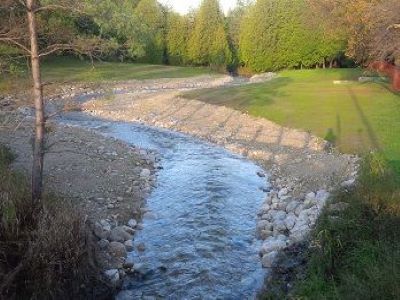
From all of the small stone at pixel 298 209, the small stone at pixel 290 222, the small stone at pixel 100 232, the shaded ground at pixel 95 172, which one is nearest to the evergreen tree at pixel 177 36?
the shaded ground at pixel 95 172

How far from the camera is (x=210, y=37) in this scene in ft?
199

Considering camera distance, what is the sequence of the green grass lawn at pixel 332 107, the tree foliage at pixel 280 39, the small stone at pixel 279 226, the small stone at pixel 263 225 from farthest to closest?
the tree foliage at pixel 280 39
the green grass lawn at pixel 332 107
the small stone at pixel 263 225
the small stone at pixel 279 226

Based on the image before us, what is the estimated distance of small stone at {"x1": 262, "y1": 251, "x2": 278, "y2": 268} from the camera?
32.5 feet

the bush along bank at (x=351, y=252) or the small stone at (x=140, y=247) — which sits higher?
the bush along bank at (x=351, y=252)

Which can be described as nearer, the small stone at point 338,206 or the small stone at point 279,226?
the small stone at point 338,206

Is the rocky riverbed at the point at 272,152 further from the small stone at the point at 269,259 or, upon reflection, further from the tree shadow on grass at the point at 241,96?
the tree shadow on grass at the point at 241,96

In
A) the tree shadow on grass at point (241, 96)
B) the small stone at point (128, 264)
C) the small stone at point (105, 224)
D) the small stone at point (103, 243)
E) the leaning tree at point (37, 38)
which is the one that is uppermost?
the leaning tree at point (37, 38)

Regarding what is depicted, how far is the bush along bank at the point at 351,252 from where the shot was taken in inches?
272

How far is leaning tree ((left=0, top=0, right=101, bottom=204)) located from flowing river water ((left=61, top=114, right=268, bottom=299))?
2.87 m

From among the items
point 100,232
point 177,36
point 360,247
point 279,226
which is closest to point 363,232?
point 360,247

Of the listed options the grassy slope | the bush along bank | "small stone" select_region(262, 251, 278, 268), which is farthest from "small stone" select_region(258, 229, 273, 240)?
the grassy slope

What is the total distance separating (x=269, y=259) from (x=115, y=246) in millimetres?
3301

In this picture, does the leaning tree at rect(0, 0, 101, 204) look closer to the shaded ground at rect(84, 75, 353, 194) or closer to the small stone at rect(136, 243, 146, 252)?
the shaded ground at rect(84, 75, 353, 194)

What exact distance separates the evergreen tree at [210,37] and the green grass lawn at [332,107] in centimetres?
2241
